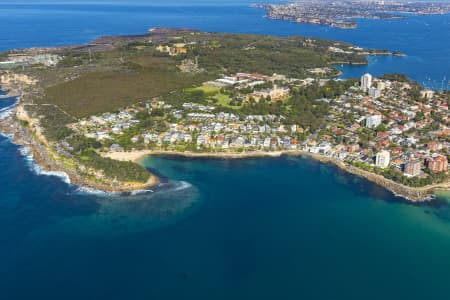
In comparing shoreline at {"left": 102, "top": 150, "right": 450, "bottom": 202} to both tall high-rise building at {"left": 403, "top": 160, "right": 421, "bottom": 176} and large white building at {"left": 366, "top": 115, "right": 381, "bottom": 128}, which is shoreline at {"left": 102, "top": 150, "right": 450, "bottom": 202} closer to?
tall high-rise building at {"left": 403, "top": 160, "right": 421, "bottom": 176}

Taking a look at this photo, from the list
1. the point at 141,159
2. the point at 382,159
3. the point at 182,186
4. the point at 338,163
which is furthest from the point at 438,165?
the point at 141,159

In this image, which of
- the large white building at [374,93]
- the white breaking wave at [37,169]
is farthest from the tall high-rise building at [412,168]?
the white breaking wave at [37,169]

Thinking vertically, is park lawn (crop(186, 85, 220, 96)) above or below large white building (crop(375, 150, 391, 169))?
above

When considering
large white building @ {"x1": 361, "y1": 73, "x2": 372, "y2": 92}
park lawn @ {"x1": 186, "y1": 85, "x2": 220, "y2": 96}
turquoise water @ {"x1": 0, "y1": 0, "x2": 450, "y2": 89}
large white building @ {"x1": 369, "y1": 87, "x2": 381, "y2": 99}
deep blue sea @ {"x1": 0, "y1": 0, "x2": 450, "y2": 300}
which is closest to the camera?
deep blue sea @ {"x1": 0, "y1": 0, "x2": 450, "y2": 300}

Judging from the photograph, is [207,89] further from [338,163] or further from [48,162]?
[48,162]

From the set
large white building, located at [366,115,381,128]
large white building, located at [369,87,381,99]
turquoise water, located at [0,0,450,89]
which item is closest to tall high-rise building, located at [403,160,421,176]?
large white building, located at [366,115,381,128]

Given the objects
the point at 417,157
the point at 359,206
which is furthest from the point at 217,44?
the point at 359,206

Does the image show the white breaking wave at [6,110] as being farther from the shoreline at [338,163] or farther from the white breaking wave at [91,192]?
the white breaking wave at [91,192]
